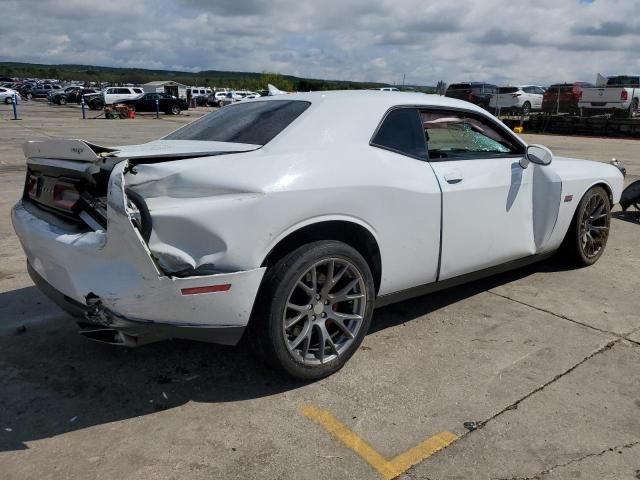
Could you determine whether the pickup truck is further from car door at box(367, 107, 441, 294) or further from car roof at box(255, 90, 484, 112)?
car door at box(367, 107, 441, 294)

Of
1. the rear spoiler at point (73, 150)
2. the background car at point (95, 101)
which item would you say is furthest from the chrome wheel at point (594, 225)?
the background car at point (95, 101)

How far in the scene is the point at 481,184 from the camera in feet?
12.1

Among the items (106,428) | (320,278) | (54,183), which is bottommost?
(106,428)

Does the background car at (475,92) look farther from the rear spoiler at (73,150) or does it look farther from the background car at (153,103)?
the rear spoiler at (73,150)

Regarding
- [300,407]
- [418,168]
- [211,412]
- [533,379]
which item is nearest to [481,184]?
[418,168]

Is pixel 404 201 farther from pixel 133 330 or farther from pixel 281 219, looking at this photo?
pixel 133 330

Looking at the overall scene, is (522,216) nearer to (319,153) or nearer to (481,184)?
(481,184)

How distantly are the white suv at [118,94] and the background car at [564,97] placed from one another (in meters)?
29.3

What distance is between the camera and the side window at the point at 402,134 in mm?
3316

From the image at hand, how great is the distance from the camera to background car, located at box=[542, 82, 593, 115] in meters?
25.8

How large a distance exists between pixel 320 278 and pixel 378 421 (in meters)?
0.80

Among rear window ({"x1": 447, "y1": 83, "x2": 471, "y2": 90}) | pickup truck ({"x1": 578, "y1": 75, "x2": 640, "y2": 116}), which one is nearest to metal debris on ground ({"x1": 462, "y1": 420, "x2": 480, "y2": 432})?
pickup truck ({"x1": 578, "y1": 75, "x2": 640, "y2": 116})

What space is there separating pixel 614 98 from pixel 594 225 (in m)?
22.1

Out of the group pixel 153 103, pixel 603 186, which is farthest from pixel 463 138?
pixel 153 103
